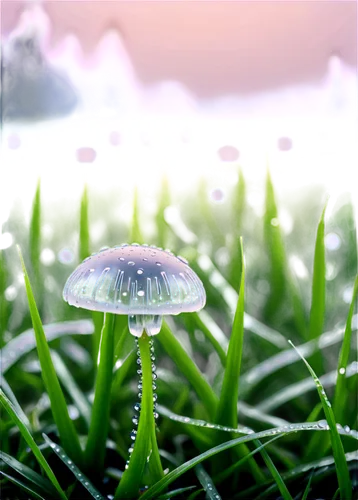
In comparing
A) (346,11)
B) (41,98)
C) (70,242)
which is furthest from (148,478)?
(346,11)

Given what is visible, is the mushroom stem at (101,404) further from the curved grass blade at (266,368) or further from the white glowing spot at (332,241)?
the white glowing spot at (332,241)

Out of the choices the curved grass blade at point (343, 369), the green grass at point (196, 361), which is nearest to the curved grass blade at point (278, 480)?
the green grass at point (196, 361)

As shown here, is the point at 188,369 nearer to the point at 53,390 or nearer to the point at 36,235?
the point at 53,390

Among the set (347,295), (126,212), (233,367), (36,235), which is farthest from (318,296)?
(36,235)

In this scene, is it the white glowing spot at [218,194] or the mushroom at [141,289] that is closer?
the mushroom at [141,289]

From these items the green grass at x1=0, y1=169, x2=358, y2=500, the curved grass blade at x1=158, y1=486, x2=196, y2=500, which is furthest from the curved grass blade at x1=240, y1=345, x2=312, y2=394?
the curved grass blade at x1=158, y1=486, x2=196, y2=500
